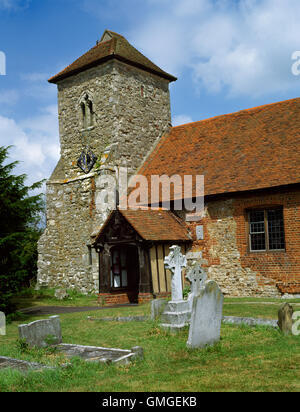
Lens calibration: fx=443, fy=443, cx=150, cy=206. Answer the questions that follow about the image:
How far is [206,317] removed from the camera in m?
8.29

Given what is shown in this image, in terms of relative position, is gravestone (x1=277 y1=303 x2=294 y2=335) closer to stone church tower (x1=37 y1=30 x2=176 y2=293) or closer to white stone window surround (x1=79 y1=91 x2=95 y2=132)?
stone church tower (x1=37 y1=30 x2=176 y2=293)

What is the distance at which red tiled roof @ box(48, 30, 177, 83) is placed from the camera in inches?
858

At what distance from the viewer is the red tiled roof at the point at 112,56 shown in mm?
21797

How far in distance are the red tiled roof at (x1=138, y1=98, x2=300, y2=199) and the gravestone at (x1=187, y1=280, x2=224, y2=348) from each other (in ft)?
26.2

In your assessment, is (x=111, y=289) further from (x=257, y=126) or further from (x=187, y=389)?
(x=187, y=389)

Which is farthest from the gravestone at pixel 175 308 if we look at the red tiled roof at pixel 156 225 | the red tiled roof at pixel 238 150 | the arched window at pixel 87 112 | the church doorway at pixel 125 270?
the arched window at pixel 87 112

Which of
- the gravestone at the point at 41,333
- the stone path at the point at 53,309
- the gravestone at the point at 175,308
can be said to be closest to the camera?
the gravestone at the point at 41,333

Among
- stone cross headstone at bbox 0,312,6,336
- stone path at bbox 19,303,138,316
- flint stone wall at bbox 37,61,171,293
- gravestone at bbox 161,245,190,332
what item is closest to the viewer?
gravestone at bbox 161,245,190,332

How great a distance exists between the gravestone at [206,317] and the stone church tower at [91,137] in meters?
12.4

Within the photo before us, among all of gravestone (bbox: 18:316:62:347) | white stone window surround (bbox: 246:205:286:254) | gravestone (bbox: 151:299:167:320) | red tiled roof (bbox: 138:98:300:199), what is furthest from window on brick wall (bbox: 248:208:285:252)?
gravestone (bbox: 18:316:62:347)

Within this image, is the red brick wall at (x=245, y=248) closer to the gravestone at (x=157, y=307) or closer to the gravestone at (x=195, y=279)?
the gravestone at (x=195, y=279)

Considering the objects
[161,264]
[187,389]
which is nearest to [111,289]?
[161,264]

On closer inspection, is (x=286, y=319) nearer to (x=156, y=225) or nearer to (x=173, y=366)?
(x=173, y=366)

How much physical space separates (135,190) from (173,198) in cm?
→ 280
